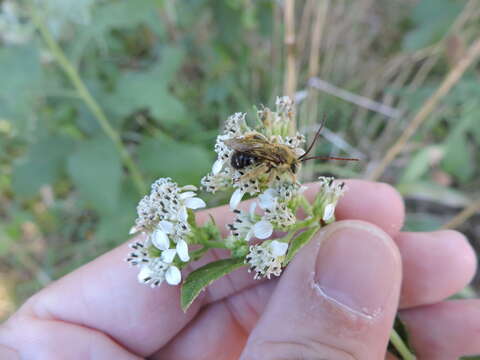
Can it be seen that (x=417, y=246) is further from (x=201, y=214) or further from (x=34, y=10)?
(x=34, y=10)

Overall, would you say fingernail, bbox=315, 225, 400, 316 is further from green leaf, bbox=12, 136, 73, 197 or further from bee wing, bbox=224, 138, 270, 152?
green leaf, bbox=12, 136, 73, 197

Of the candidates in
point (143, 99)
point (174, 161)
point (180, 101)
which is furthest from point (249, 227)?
point (180, 101)

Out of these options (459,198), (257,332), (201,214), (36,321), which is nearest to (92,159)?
(201,214)

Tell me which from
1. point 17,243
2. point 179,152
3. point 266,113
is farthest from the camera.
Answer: point 17,243

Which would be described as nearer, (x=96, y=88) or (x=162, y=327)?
(x=162, y=327)

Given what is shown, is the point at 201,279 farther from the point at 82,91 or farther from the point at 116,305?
the point at 82,91

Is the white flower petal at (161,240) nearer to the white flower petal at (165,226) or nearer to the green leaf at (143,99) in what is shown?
the white flower petal at (165,226)
